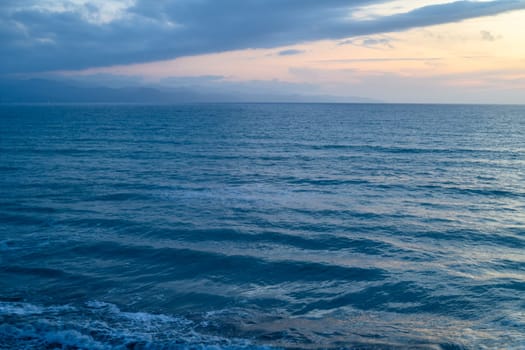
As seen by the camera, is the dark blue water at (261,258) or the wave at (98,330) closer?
the wave at (98,330)

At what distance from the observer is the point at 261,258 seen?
1834cm

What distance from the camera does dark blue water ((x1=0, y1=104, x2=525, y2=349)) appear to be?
12.4 meters

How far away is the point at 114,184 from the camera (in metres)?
33.1

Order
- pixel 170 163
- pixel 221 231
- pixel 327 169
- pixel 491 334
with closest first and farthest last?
pixel 491 334, pixel 221 231, pixel 327 169, pixel 170 163

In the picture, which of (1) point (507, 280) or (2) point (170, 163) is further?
(2) point (170, 163)

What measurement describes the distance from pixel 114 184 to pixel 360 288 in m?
24.2

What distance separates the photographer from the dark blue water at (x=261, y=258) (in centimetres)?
1241

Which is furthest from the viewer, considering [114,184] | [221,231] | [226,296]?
[114,184]

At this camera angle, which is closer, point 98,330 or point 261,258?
point 98,330

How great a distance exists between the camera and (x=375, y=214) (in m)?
25.1

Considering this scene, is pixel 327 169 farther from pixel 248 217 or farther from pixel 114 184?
pixel 114 184

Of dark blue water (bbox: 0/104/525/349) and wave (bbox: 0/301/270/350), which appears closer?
wave (bbox: 0/301/270/350)

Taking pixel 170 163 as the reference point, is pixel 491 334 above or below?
below

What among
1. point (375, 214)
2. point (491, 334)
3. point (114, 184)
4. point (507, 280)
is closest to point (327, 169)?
point (375, 214)
